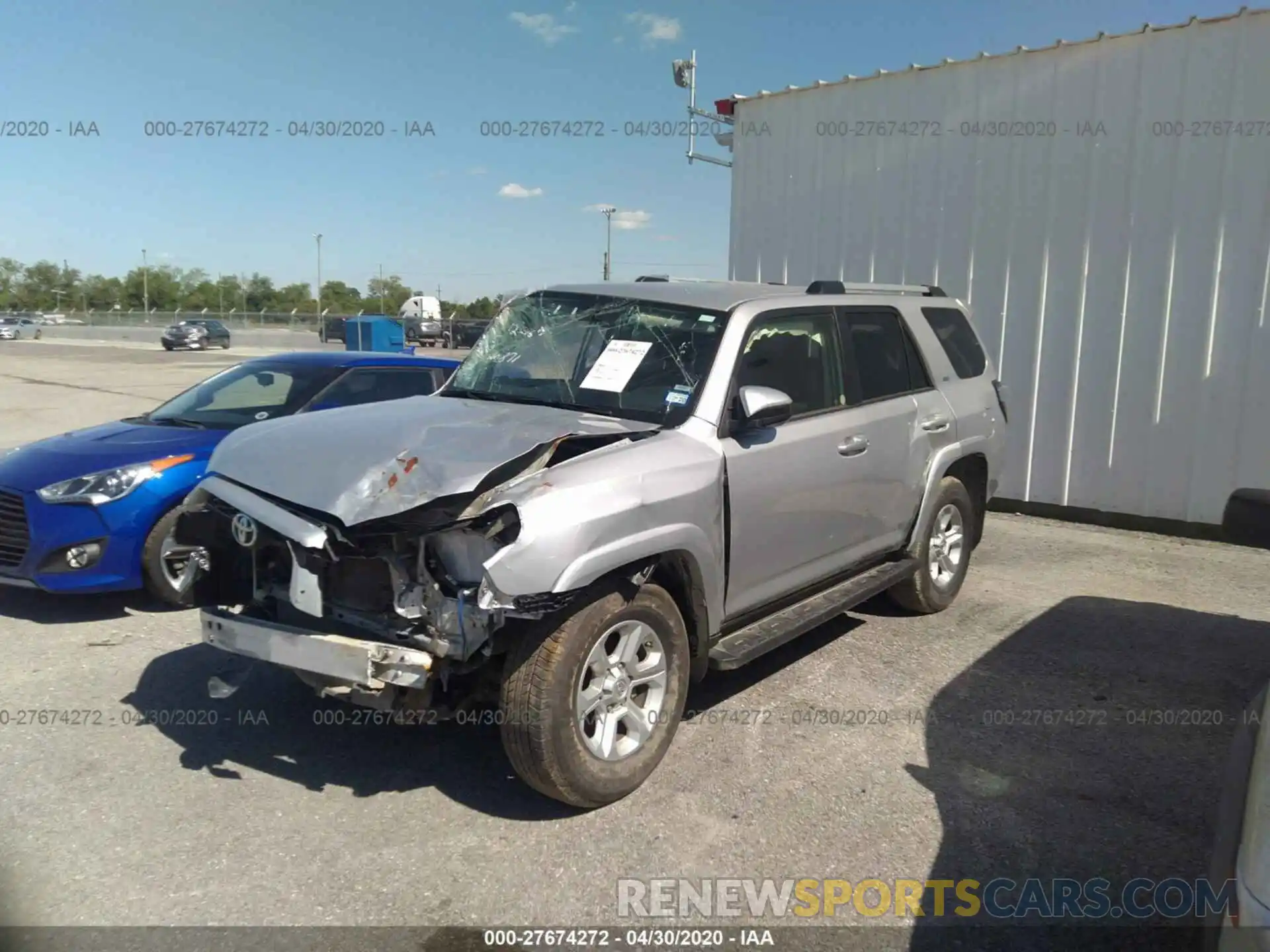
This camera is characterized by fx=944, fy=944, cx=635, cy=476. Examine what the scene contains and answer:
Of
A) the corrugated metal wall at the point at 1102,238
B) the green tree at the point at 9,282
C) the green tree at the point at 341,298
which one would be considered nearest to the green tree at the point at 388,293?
the green tree at the point at 341,298

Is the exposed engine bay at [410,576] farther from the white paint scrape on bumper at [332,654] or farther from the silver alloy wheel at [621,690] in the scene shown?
the silver alloy wheel at [621,690]

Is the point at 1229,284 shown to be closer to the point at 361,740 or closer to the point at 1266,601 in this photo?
the point at 1266,601

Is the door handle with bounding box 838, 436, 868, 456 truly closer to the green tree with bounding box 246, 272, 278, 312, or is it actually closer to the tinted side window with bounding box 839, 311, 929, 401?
the tinted side window with bounding box 839, 311, 929, 401

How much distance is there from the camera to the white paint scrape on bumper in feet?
10.8

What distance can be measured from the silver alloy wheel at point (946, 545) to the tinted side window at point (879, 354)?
0.90 m

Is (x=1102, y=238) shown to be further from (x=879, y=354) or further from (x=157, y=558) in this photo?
(x=157, y=558)

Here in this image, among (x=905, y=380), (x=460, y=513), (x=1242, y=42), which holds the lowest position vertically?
(x=460, y=513)

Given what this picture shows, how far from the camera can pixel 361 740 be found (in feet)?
13.9

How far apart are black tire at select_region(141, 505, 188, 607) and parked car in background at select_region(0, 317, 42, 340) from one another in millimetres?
57814

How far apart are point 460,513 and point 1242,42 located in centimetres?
797

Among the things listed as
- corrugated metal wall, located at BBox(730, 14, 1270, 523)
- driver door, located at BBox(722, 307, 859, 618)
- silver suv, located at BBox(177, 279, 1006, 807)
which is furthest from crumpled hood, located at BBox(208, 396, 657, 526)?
corrugated metal wall, located at BBox(730, 14, 1270, 523)

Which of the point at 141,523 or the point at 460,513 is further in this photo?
the point at 141,523

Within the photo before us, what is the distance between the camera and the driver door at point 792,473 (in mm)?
4164

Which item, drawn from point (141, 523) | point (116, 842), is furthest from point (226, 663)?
point (116, 842)
